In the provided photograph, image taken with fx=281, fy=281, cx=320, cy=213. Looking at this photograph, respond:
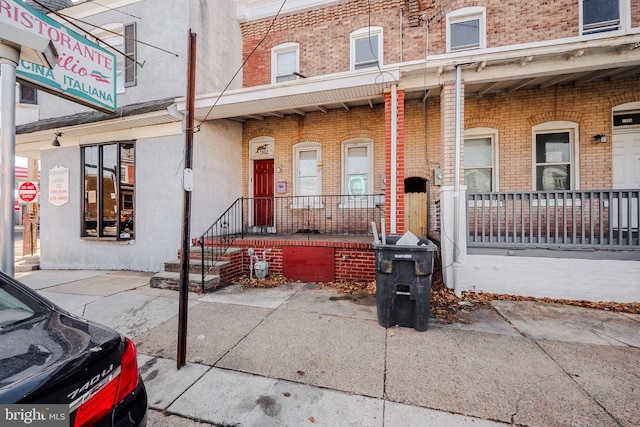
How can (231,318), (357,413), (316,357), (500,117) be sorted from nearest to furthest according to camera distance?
1. (357,413)
2. (316,357)
3. (231,318)
4. (500,117)

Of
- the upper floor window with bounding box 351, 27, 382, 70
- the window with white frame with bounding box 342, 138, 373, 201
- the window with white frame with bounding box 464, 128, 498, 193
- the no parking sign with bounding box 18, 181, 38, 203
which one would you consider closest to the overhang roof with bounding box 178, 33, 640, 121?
the window with white frame with bounding box 464, 128, 498, 193

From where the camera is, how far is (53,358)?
4.49ft

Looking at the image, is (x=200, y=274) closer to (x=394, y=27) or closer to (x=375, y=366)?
(x=375, y=366)

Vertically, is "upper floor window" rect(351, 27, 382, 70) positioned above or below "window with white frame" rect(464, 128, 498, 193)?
above

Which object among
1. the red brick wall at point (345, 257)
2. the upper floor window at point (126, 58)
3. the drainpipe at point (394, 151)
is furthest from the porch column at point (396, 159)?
the upper floor window at point (126, 58)

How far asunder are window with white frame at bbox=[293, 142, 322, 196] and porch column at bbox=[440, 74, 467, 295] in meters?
3.75

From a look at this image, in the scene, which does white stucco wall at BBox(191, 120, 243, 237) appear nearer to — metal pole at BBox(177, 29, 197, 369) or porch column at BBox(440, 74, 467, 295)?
metal pole at BBox(177, 29, 197, 369)

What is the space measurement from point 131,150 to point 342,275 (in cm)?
632

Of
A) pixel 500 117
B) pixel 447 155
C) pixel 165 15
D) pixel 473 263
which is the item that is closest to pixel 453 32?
pixel 500 117

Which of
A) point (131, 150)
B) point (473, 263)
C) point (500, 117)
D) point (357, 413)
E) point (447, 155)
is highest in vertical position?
point (500, 117)

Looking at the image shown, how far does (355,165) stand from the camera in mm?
8188

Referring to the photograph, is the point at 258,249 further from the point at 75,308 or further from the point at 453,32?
the point at 453,32

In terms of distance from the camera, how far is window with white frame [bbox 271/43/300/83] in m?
8.69

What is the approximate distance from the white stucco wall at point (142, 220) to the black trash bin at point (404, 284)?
518 cm
